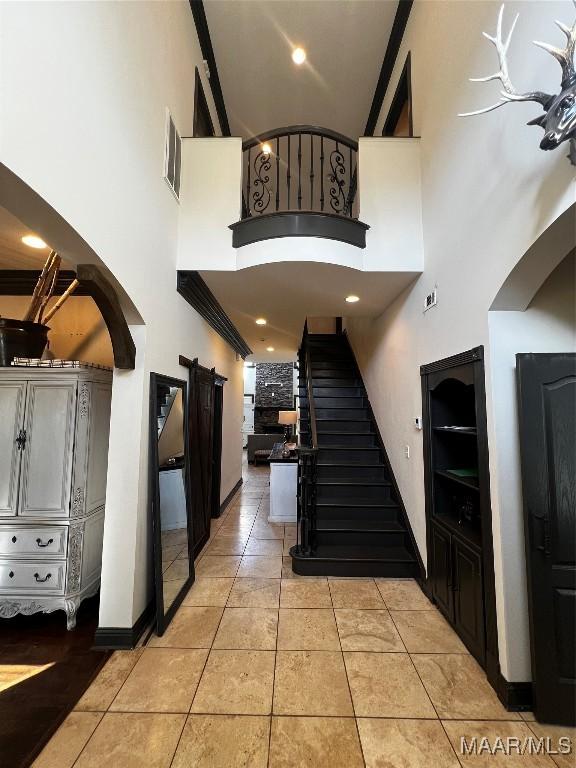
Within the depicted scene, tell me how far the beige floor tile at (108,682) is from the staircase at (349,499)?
1670 millimetres

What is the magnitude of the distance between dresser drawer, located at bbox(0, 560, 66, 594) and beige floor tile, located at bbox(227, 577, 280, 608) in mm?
1374

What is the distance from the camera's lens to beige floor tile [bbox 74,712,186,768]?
1.60 m

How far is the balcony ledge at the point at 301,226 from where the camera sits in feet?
10.3

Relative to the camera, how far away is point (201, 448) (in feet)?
13.5

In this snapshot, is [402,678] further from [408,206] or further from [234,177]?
[234,177]

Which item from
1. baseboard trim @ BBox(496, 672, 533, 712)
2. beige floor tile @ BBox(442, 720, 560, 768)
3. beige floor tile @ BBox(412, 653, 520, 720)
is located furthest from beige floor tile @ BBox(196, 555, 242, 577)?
baseboard trim @ BBox(496, 672, 533, 712)

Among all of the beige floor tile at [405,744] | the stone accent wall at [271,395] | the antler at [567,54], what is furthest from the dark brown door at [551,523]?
the stone accent wall at [271,395]

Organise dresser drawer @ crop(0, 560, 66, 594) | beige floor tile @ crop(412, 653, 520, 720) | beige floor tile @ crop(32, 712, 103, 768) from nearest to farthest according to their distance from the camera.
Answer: beige floor tile @ crop(32, 712, 103, 768) < beige floor tile @ crop(412, 653, 520, 720) < dresser drawer @ crop(0, 560, 66, 594)

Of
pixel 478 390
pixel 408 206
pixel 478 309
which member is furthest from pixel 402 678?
pixel 408 206

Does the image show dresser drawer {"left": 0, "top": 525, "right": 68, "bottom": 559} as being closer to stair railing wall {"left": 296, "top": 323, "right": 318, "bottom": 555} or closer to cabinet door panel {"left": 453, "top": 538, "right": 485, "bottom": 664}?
stair railing wall {"left": 296, "top": 323, "right": 318, "bottom": 555}

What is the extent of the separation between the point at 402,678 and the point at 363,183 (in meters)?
4.11

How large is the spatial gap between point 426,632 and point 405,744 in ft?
3.25

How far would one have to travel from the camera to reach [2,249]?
2893mm

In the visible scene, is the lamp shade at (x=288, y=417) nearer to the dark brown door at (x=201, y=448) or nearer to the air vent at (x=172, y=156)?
the dark brown door at (x=201, y=448)
